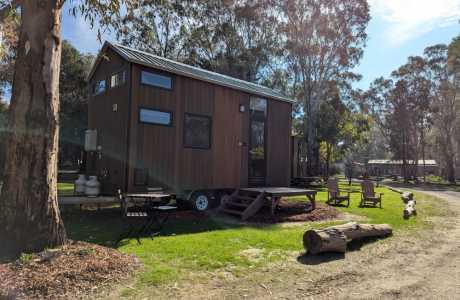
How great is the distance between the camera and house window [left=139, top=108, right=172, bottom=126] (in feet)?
27.7

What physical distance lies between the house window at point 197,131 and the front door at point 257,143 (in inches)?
71.4

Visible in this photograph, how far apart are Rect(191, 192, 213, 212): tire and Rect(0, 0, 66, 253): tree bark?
5207 millimetres

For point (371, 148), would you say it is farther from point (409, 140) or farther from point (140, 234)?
point (140, 234)

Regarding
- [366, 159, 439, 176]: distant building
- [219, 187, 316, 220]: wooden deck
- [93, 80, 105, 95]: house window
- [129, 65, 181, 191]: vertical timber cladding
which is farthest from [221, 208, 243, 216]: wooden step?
[366, 159, 439, 176]: distant building

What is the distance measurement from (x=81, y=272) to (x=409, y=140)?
135 feet

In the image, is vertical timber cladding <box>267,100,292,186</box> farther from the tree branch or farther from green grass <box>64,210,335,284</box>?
the tree branch

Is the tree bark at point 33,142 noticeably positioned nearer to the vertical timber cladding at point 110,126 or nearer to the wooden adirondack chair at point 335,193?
the vertical timber cladding at point 110,126

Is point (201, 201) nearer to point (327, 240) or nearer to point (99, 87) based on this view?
point (99, 87)

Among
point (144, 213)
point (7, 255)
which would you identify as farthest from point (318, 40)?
point (7, 255)

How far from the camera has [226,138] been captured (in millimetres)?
10352

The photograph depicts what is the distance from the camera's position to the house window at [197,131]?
938 cm

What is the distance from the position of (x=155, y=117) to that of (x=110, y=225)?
2.91m

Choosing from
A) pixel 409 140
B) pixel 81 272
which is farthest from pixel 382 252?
pixel 409 140

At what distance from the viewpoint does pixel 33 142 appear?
14.2ft
